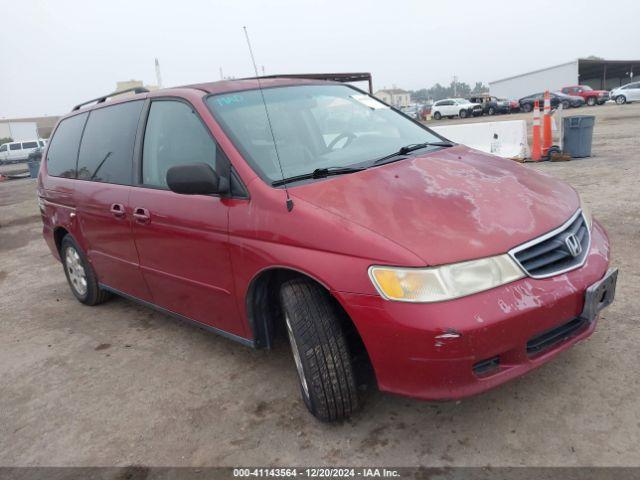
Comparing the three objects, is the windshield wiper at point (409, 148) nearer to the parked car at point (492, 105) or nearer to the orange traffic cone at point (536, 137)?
the orange traffic cone at point (536, 137)

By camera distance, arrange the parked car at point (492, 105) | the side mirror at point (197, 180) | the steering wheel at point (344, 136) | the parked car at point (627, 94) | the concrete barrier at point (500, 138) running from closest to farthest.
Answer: the side mirror at point (197, 180) → the steering wheel at point (344, 136) → the concrete barrier at point (500, 138) → the parked car at point (627, 94) → the parked car at point (492, 105)

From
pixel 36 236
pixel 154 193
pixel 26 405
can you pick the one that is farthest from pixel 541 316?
pixel 36 236

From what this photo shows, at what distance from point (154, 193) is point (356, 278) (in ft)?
5.56

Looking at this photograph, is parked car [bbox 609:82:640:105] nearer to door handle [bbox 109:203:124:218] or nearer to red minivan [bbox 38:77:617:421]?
red minivan [bbox 38:77:617:421]

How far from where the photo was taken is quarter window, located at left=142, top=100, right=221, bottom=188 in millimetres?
2986

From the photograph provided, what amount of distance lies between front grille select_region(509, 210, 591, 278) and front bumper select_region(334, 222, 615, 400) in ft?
0.15

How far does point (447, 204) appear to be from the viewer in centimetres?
237

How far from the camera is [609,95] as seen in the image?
3541 cm

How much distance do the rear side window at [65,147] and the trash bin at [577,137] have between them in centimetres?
893

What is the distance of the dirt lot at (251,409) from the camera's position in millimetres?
2311

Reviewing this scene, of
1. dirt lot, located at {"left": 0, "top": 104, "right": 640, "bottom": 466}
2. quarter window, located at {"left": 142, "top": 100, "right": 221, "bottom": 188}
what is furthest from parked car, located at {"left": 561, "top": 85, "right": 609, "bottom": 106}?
quarter window, located at {"left": 142, "top": 100, "right": 221, "bottom": 188}

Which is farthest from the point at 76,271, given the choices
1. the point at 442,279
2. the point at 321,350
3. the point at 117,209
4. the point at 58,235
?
the point at 442,279

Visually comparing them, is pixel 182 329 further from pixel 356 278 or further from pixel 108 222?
pixel 356 278

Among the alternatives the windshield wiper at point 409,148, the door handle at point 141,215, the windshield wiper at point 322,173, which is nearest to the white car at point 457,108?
the windshield wiper at point 409,148
